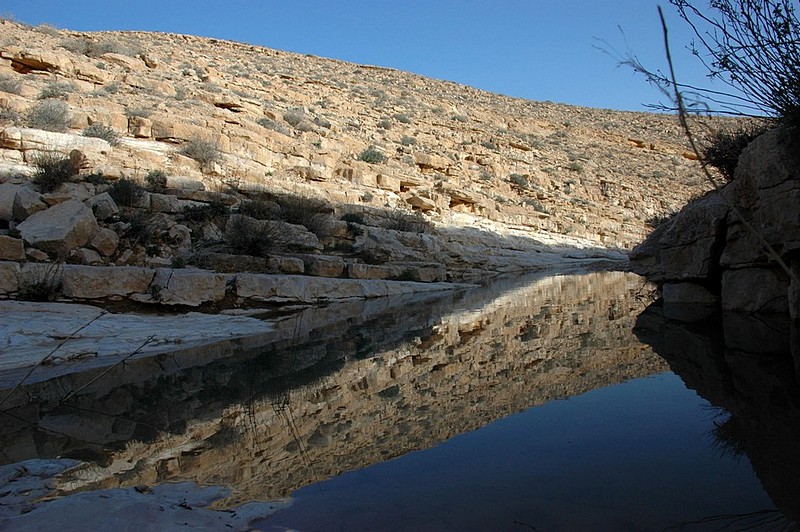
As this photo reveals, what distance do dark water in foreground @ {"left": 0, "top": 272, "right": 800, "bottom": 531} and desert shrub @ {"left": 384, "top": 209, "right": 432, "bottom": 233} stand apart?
10495mm

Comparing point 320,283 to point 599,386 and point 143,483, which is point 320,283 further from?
point 143,483

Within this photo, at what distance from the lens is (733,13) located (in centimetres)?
300

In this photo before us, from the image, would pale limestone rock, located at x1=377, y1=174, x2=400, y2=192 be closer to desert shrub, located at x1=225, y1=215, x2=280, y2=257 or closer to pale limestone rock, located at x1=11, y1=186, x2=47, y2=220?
desert shrub, located at x1=225, y1=215, x2=280, y2=257

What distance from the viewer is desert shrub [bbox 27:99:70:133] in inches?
546

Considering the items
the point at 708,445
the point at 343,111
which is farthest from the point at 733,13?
the point at 343,111

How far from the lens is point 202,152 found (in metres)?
15.4

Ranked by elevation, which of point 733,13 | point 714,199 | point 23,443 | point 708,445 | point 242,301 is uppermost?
point 733,13

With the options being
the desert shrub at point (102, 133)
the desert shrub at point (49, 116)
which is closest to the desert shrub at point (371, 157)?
the desert shrub at point (102, 133)

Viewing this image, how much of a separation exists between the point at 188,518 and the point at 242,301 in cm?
706

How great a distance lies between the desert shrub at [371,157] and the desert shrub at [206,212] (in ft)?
33.6

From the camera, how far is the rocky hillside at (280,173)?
36.3 ft

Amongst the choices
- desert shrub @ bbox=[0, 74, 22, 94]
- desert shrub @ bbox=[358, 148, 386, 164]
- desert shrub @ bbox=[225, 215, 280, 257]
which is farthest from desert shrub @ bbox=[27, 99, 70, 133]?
desert shrub @ bbox=[358, 148, 386, 164]

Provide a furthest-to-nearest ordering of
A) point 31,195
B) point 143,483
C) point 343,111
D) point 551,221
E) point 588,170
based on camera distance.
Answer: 1. point 588,170
2. point 343,111
3. point 551,221
4. point 31,195
5. point 143,483

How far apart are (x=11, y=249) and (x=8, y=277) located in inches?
40.8
